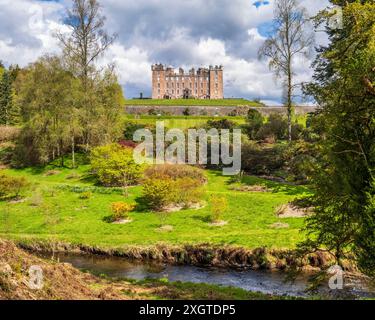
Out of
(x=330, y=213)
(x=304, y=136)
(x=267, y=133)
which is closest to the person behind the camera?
(x=330, y=213)

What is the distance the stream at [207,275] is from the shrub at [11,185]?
42.3 feet

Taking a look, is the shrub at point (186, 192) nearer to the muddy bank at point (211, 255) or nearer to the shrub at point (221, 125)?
the muddy bank at point (211, 255)

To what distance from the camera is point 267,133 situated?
181 feet

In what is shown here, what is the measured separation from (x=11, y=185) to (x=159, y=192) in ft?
44.0

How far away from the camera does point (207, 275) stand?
841 inches

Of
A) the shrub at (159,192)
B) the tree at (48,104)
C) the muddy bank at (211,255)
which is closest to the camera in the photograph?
the muddy bank at (211,255)

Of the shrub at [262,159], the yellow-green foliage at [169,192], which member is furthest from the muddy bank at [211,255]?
the shrub at [262,159]

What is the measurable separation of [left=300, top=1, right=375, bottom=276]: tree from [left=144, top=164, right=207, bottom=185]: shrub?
24312 millimetres

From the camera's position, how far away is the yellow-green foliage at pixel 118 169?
37.9m

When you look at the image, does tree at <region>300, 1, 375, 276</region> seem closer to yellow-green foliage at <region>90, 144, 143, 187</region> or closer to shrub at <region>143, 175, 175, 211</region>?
shrub at <region>143, 175, 175, 211</region>

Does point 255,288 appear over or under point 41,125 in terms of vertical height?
under
